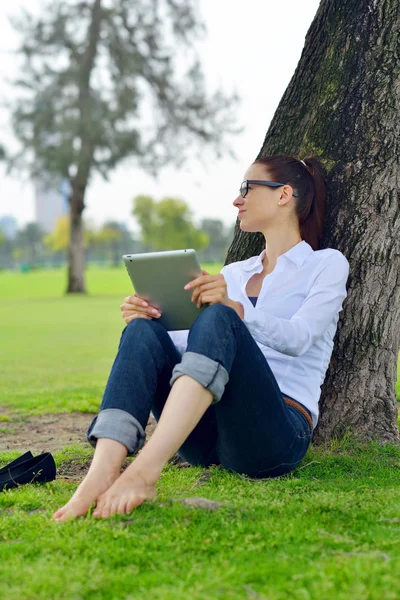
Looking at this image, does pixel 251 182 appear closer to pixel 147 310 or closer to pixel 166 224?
pixel 147 310

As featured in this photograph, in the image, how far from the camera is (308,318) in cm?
294

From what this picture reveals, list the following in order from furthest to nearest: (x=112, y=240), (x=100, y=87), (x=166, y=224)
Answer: (x=112, y=240) → (x=166, y=224) → (x=100, y=87)

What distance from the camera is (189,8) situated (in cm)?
2684

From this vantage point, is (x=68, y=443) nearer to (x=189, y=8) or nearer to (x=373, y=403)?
(x=373, y=403)

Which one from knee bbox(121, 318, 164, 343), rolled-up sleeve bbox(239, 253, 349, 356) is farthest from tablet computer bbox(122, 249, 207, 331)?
rolled-up sleeve bbox(239, 253, 349, 356)

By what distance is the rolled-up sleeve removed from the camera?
9.27 feet

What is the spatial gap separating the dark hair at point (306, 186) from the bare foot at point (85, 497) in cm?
161

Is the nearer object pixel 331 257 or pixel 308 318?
pixel 308 318

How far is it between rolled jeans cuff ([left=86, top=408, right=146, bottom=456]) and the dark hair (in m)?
1.39

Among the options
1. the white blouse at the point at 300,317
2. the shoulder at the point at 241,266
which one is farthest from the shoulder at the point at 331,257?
the shoulder at the point at 241,266

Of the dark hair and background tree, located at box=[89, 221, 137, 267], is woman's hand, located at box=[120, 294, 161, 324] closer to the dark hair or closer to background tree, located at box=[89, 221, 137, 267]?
the dark hair

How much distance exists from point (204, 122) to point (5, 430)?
24451 mm

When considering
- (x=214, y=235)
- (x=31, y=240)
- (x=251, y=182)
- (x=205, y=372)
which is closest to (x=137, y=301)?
(x=205, y=372)

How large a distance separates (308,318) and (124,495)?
103 cm
